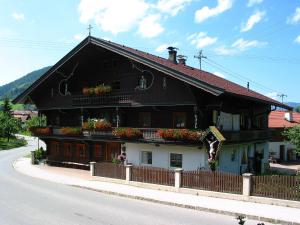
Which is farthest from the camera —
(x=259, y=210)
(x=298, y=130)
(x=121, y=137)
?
(x=121, y=137)

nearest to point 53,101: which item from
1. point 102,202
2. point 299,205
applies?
point 102,202

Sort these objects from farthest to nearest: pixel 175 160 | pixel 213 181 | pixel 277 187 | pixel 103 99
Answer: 1. pixel 103 99
2. pixel 175 160
3. pixel 213 181
4. pixel 277 187

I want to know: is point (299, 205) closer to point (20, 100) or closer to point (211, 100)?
point (211, 100)

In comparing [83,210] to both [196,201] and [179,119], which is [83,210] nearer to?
[196,201]

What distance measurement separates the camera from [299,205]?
1684cm

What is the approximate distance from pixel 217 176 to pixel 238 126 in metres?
11.5

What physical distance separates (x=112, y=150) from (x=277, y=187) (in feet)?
52.8

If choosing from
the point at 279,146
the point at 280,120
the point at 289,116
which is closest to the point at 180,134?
the point at 279,146

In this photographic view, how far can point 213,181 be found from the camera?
782 inches

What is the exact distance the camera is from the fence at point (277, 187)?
17281 millimetres

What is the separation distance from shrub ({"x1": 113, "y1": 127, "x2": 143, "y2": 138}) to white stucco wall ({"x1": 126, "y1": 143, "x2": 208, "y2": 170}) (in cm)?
114

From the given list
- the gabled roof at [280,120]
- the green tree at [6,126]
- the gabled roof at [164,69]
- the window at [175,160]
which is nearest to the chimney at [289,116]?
the gabled roof at [280,120]

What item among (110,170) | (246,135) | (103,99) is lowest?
(110,170)

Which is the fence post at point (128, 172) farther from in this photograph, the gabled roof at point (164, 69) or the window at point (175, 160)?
the gabled roof at point (164, 69)
